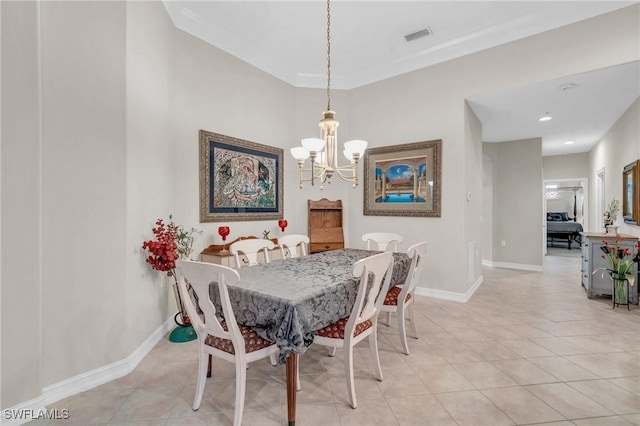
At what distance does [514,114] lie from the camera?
4371mm

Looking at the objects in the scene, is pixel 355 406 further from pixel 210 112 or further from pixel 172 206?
pixel 210 112

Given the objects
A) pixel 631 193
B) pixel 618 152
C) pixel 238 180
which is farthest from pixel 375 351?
pixel 618 152

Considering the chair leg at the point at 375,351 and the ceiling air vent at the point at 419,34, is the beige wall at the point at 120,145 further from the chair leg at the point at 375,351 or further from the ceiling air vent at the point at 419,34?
the chair leg at the point at 375,351

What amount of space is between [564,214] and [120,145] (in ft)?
43.1

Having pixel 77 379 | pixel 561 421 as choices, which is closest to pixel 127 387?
pixel 77 379

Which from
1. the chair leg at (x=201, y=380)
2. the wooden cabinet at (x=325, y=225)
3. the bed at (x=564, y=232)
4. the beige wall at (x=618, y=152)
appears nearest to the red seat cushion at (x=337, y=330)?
the chair leg at (x=201, y=380)

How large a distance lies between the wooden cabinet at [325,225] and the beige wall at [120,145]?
2.57 ft

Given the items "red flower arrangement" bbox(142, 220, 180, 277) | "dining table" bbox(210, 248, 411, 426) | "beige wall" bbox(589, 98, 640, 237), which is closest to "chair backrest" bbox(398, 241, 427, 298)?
"dining table" bbox(210, 248, 411, 426)

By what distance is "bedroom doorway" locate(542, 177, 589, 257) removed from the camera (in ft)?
26.0

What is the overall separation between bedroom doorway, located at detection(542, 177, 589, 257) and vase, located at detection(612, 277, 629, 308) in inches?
133

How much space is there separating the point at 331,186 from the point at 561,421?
11.9 ft

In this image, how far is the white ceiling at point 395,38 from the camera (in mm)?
3041

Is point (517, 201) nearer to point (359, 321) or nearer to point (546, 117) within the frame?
point (546, 117)

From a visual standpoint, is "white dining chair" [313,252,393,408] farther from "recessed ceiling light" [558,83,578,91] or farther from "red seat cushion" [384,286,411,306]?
"recessed ceiling light" [558,83,578,91]
